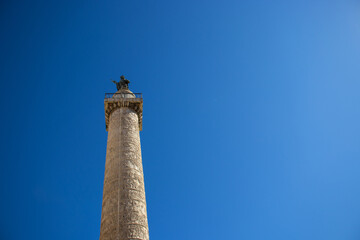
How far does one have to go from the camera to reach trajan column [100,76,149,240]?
10352 mm

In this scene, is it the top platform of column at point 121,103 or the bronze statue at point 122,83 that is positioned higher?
the bronze statue at point 122,83

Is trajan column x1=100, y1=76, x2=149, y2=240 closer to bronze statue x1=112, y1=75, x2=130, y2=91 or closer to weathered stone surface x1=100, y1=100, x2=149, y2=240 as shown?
weathered stone surface x1=100, y1=100, x2=149, y2=240

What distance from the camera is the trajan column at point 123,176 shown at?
34.0 feet

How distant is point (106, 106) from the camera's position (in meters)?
15.4

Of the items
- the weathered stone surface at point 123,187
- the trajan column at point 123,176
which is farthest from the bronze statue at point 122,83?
the weathered stone surface at point 123,187

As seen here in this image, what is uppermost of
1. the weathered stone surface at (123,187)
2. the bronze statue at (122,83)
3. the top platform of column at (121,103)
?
the bronze statue at (122,83)

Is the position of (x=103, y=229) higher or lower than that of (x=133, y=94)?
lower

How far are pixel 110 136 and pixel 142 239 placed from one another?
5669 mm

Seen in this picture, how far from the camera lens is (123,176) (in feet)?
38.7

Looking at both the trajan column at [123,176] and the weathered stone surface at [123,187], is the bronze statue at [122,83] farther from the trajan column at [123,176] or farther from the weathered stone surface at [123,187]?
the weathered stone surface at [123,187]

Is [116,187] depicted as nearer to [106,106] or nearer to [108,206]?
[108,206]

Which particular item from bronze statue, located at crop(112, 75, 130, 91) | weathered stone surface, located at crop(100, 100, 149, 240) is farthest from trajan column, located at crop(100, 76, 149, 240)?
bronze statue, located at crop(112, 75, 130, 91)

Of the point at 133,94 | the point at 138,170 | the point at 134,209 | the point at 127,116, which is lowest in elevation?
the point at 134,209

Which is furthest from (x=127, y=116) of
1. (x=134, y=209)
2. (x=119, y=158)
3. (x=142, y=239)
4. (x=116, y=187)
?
(x=142, y=239)
